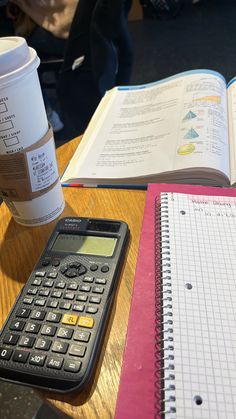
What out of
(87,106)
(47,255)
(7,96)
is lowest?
(87,106)

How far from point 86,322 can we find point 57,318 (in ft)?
0.09

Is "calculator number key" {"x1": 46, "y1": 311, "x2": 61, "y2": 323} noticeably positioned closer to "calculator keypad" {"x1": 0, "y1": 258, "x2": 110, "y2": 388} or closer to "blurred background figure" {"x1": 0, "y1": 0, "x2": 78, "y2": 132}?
"calculator keypad" {"x1": 0, "y1": 258, "x2": 110, "y2": 388}

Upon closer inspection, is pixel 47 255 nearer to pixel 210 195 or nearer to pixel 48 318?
pixel 48 318

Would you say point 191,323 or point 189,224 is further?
point 189,224

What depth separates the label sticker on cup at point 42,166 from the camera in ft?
1.33

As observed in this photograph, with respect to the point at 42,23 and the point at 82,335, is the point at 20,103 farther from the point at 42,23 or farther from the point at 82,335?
the point at 42,23

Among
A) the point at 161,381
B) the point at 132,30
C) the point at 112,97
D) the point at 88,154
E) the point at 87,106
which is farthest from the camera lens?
the point at 132,30

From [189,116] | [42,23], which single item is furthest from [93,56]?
[189,116]

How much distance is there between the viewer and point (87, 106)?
111 cm

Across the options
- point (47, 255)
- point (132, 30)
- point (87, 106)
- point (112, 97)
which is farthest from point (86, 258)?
point (132, 30)

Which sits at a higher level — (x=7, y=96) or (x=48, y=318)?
(x=7, y=96)

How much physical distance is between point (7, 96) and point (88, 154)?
22 centimetres

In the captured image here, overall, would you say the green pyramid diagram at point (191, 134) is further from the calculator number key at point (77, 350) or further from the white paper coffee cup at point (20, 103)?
the calculator number key at point (77, 350)

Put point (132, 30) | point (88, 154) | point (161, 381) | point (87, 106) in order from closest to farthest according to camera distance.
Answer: point (161, 381) → point (88, 154) → point (87, 106) → point (132, 30)
